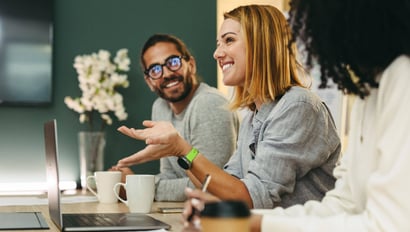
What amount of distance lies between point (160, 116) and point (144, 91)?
43cm

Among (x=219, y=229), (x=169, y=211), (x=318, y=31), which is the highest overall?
(x=318, y=31)

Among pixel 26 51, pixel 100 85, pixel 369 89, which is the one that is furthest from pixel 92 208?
pixel 26 51

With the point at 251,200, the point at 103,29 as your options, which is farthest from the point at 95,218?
the point at 103,29

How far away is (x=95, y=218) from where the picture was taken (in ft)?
5.51

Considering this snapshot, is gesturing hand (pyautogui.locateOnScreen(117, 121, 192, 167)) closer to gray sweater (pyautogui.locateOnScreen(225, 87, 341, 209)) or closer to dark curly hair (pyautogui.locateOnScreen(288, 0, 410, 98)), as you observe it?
gray sweater (pyautogui.locateOnScreen(225, 87, 341, 209))

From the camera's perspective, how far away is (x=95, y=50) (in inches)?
135

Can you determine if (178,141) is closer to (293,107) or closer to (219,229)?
(293,107)

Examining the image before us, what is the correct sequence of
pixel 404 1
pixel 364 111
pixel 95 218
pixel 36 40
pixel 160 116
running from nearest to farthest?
pixel 404 1
pixel 364 111
pixel 95 218
pixel 160 116
pixel 36 40

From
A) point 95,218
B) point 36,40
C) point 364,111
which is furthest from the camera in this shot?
point 36,40

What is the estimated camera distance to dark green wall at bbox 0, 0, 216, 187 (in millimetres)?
3332

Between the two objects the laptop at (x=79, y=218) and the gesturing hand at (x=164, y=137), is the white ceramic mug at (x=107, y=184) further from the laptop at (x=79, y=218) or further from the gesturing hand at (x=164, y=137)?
the laptop at (x=79, y=218)

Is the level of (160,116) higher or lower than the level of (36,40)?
lower

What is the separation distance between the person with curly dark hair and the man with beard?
47.3 inches

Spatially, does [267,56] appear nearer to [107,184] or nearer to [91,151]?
[107,184]
